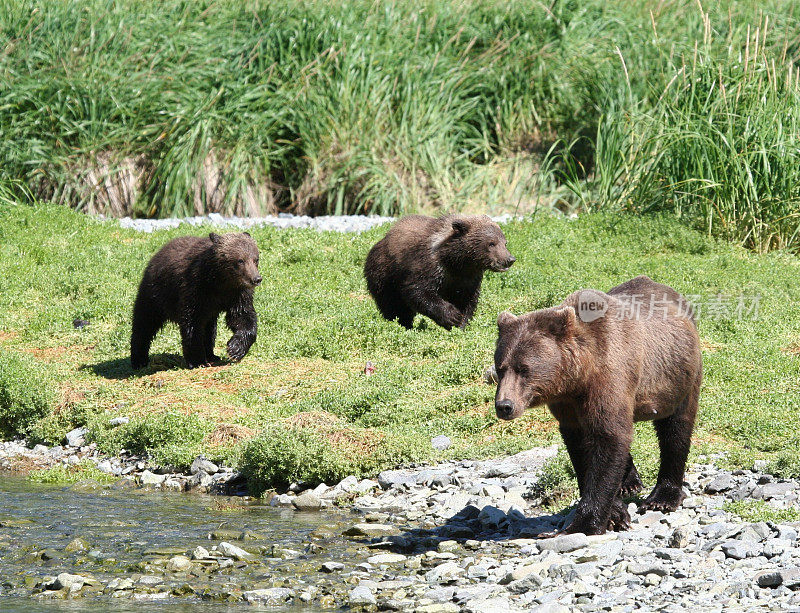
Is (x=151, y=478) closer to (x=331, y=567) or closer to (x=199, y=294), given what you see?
(x=199, y=294)

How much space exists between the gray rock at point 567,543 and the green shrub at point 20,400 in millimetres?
5283

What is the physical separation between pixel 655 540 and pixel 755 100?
9916 mm

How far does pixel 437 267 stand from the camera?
11453 millimetres

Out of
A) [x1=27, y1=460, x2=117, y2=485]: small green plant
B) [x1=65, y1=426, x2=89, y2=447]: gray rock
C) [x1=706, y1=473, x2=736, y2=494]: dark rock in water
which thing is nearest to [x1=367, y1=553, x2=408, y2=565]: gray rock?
[x1=706, y1=473, x2=736, y2=494]: dark rock in water

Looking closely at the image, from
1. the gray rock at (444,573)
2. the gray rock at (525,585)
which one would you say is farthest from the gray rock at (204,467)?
the gray rock at (525,585)

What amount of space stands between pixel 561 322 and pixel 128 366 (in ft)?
19.9

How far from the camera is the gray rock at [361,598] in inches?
223

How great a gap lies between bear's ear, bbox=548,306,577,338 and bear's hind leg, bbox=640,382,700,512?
4.15 feet

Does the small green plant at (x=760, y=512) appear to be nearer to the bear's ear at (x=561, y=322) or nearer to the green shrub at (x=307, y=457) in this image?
the bear's ear at (x=561, y=322)

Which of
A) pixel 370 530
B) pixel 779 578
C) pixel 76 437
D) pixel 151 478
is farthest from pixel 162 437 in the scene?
pixel 779 578

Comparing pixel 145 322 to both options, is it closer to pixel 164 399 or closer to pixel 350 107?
pixel 164 399

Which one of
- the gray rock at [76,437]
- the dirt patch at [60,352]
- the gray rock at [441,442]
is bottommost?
the gray rock at [76,437]

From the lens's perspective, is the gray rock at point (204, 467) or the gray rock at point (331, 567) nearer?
the gray rock at point (331, 567)

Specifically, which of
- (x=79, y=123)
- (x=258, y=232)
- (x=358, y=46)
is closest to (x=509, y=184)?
(x=358, y=46)
